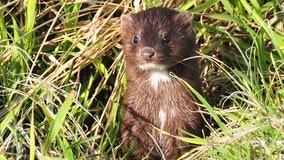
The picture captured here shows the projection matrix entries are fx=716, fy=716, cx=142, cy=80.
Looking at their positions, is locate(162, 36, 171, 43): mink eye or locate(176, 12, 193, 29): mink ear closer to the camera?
locate(162, 36, 171, 43): mink eye

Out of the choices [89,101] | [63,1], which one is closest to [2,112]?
[89,101]

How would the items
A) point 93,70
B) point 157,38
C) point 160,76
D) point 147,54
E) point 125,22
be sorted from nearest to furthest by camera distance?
point 147,54 < point 157,38 < point 160,76 < point 125,22 < point 93,70

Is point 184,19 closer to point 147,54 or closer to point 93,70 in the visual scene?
point 147,54

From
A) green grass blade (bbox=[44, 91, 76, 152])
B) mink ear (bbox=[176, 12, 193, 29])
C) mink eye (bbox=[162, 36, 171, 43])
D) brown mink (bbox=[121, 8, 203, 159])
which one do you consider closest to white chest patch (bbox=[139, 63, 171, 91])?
brown mink (bbox=[121, 8, 203, 159])

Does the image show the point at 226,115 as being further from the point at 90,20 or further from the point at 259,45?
the point at 90,20

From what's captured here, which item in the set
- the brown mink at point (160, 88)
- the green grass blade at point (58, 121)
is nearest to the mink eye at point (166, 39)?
the brown mink at point (160, 88)

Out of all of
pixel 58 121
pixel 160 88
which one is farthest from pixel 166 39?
pixel 58 121

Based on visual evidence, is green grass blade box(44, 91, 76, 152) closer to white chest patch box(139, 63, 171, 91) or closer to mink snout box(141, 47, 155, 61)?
mink snout box(141, 47, 155, 61)
